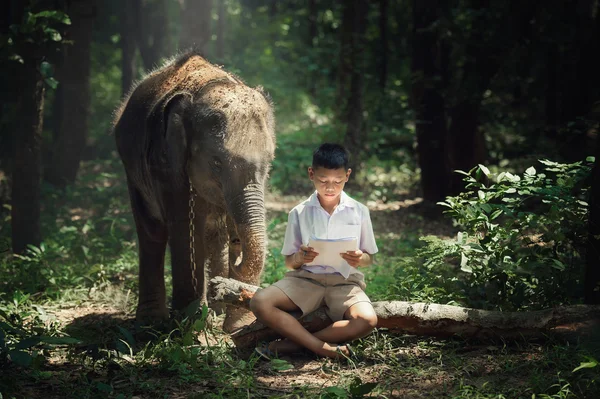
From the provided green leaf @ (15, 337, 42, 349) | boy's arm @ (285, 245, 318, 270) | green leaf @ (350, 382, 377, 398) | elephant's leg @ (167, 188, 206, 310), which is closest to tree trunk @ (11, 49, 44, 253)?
elephant's leg @ (167, 188, 206, 310)

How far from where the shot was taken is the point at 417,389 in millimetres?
4566

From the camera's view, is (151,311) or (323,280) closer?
(323,280)

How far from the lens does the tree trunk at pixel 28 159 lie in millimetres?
8320

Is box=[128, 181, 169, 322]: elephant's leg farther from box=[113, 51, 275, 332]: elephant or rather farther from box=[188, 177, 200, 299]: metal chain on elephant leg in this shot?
box=[188, 177, 200, 299]: metal chain on elephant leg

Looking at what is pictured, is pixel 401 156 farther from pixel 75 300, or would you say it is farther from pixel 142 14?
pixel 75 300

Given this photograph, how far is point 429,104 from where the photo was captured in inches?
443

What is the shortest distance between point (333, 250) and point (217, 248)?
7.76 ft

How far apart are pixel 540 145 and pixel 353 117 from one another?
3.33m

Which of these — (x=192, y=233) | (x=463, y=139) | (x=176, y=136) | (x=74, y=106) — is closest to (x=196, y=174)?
(x=176, y=136)

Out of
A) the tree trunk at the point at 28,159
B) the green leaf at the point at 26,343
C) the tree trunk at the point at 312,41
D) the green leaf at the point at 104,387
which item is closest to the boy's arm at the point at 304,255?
the green leaf at the point at 104,387

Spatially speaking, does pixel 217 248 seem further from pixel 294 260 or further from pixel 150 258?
pixel 294 260

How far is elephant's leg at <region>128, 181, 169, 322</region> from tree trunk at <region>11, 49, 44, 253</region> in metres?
2.09

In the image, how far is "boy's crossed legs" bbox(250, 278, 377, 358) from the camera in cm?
502

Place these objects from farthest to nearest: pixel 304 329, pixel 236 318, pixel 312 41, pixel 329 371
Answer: pixel 312 41, pixel 236 318, pixel 304 329, pixel 329 371
